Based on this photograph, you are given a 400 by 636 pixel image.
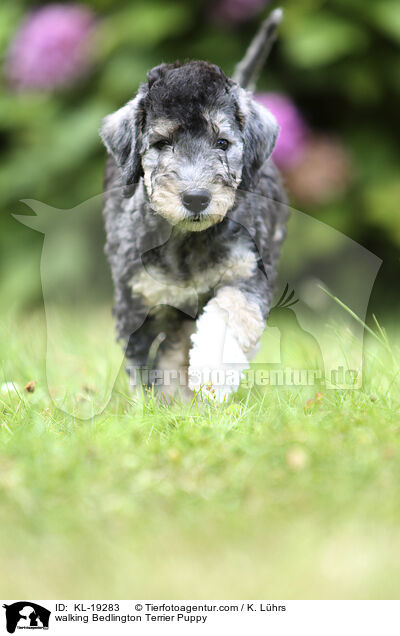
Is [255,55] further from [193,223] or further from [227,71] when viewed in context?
[227,71]

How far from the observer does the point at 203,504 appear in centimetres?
262

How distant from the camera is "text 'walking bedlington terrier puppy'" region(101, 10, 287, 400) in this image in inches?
133

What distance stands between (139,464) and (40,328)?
228cm

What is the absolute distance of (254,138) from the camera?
366 cm

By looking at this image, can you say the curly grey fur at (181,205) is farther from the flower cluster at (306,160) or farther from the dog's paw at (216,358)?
the flower cluster at (306,160)

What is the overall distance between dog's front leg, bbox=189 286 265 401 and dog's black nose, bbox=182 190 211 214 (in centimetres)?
48

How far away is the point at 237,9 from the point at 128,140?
150 inches

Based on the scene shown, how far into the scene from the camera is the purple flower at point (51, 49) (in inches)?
273
